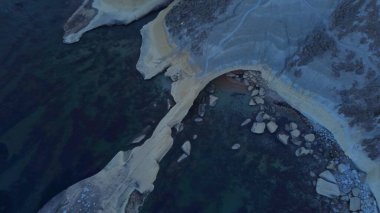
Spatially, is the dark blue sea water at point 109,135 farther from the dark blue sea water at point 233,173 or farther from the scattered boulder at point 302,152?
the scattered boulder at point 302,152

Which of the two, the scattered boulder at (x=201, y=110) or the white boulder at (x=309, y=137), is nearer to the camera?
the white boulder at (x=309, y=137)

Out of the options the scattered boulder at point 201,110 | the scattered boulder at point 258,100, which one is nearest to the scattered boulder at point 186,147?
the scattered boulder at point 201,110

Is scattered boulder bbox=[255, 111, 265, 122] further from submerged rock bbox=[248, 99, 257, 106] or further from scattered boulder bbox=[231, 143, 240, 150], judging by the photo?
scattered boulder bbox=[231, 143, 240, 150]

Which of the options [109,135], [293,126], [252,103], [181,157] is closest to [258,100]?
[252,103]

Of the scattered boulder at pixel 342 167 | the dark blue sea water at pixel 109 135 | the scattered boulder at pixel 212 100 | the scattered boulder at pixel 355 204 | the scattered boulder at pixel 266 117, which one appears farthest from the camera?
the scattered boulder at pixel 212 100

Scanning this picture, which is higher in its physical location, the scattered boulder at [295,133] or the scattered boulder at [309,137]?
the scattered boulder at [295,133]

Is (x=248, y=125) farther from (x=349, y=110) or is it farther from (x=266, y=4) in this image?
(x=266, y=4)
